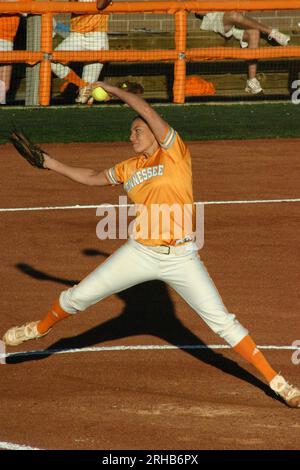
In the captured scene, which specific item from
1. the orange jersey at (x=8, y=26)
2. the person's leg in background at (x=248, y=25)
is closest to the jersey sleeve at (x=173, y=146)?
the orange jersey at (x=8, y=26)

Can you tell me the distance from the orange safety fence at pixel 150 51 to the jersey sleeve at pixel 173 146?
496 inches

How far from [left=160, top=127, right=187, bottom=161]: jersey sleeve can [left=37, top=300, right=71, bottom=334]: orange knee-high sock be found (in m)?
1.49

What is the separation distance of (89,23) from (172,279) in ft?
43.9

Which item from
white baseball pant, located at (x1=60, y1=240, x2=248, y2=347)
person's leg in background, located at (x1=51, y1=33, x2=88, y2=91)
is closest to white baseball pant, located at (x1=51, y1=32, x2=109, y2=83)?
person's leg in background, located at (x1=51, y1=33, x2=88, y2=91)

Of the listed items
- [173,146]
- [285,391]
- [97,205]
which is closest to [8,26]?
[97,205]

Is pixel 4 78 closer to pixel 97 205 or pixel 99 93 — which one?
pixel 97 205

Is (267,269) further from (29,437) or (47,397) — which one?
(29,437)

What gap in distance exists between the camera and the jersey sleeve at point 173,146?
8.29 meters

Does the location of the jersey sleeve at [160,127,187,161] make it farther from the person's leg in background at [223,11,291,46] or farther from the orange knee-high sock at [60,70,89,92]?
the person's leg in background at [223,11,291,46]

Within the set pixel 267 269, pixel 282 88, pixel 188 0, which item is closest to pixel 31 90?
pixel 188 0

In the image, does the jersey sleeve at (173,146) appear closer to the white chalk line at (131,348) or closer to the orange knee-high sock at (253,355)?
the orange knee-high sock at (253,355)

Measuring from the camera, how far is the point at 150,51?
21.4 m

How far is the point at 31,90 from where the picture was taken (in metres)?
21.5

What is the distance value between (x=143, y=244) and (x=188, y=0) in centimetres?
1390
